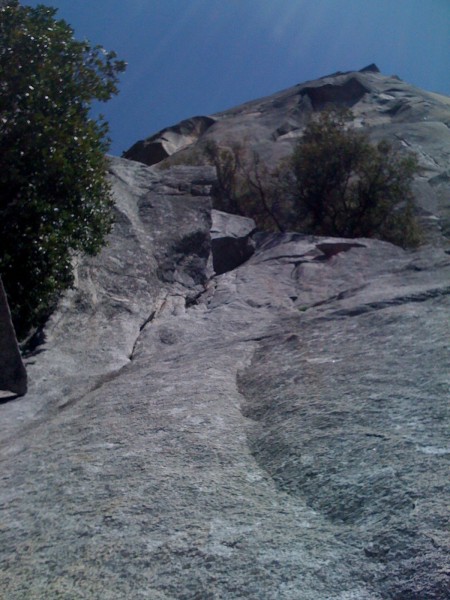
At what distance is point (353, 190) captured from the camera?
2086cm

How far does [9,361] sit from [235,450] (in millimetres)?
3618

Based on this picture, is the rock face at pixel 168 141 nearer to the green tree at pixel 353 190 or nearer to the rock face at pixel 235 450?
the green tree at pixel 353 190

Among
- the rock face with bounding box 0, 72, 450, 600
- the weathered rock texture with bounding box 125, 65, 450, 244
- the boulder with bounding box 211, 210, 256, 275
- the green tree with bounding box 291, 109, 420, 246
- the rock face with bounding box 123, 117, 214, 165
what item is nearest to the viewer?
the rock face with bounding box 0, 72, 450, 600

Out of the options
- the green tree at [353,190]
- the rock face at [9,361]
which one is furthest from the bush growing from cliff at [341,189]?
the rock face at [9,361]

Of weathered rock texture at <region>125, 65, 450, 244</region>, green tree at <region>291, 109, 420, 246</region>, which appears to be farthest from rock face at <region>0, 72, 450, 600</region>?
weathered rock texture at <region>125, 65, 450, 244</region>

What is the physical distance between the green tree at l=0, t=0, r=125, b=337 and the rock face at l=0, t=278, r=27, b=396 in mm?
1082

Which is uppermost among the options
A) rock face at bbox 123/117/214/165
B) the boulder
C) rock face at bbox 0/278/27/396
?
rock face at bbox 123/117/214/165

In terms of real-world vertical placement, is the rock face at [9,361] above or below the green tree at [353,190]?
below

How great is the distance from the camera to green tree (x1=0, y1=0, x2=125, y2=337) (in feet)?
30.6

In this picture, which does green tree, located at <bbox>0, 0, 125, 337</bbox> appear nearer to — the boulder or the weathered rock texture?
the boulder

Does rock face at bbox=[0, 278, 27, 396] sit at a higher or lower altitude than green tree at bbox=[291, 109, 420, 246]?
lower

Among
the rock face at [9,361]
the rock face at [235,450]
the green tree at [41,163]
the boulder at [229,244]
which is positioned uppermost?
the green tree at [41,163]

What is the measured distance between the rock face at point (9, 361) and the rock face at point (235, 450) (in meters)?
0.27

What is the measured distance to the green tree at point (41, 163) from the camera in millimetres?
9328
